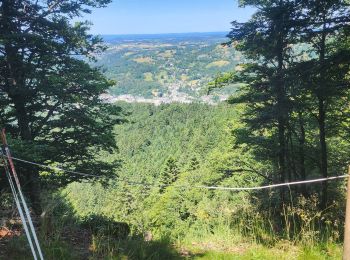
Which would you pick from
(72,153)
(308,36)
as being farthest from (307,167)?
(72,153)

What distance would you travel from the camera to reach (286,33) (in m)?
11.8

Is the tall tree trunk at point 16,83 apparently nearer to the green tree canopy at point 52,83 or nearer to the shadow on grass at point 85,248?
the green tree canopy at point 52,83

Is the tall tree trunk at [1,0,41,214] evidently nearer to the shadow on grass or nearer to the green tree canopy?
the green tree canopy

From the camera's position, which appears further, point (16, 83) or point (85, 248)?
point (16, 83)

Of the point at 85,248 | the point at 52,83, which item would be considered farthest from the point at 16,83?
the point at 85,248

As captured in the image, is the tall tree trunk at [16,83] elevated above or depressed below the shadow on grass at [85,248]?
above

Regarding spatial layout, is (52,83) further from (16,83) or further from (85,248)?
(85,248)

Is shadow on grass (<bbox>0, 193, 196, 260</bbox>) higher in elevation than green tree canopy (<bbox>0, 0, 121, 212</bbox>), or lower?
lower

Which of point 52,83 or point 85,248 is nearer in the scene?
point 85,248

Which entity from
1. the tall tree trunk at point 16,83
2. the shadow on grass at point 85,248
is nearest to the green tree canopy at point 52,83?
the tall tree trunk at point 16,83

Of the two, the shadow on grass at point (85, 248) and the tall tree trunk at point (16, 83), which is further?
the tall tree trunk at point (16, 83)

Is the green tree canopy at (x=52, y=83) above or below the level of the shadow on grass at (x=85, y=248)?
above

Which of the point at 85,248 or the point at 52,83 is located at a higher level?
the point at 52,83

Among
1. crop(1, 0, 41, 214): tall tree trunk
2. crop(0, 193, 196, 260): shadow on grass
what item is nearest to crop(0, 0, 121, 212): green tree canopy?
crop(1, 0, 41, 214): tall tree trunk
